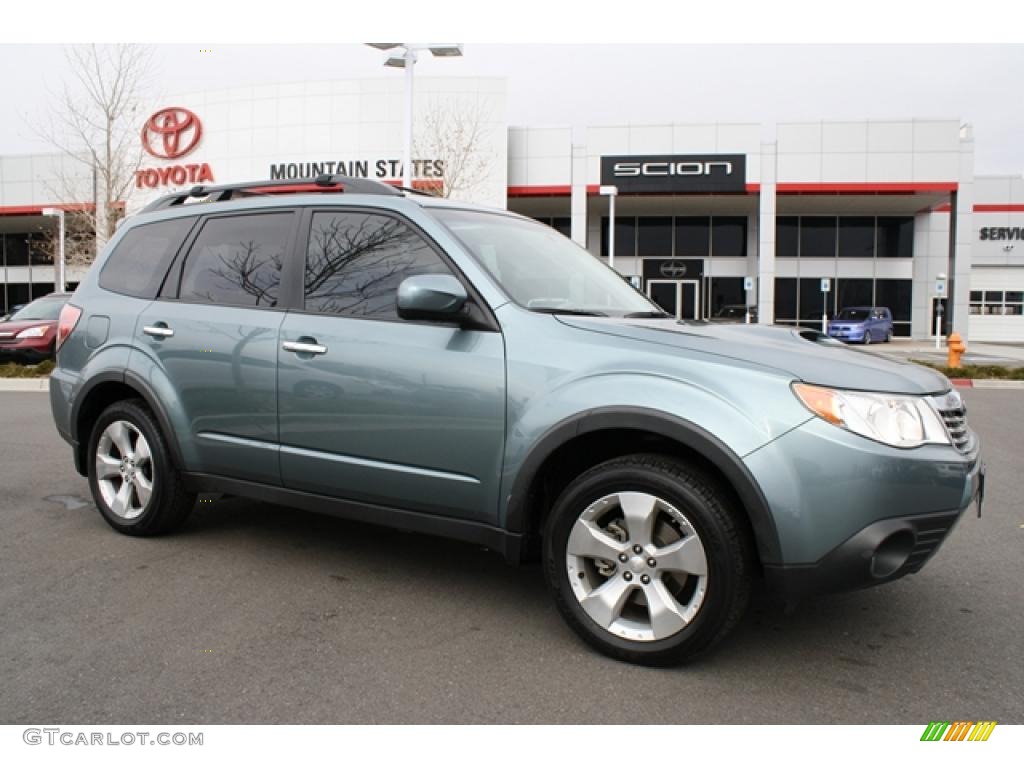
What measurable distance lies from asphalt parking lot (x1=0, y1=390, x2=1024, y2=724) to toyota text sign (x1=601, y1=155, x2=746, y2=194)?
87.7 feet

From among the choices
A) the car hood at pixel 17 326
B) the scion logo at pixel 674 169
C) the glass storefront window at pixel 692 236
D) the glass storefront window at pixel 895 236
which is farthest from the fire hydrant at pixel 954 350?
the glass storefront window at pixel 895 236

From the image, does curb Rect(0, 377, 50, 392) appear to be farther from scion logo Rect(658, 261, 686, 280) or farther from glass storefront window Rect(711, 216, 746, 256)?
glass storefront window Rect(711, 216, 746, 256)

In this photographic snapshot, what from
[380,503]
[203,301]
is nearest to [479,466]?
[380,503]

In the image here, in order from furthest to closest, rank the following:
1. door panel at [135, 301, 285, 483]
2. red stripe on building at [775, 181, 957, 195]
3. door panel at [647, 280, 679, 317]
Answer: door panel at [647, 280, 679, 317]
red stripe on building at [775, 181, 957, 195]
door panel at [135, 301, 285, 483]

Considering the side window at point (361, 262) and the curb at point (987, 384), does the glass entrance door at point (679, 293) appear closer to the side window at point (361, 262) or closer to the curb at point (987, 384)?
the curb at point (987, 384)

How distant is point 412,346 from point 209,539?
203 centimetres

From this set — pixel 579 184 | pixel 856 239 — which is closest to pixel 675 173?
pixel 579 184

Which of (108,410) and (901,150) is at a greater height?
(901,150)

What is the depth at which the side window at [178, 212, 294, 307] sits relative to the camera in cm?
419

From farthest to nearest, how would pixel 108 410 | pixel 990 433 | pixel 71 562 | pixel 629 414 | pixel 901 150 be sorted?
pixel 901 150 < pixel 990 433 < pixel 108 410 < pixel 71 562 < pixel 629 414

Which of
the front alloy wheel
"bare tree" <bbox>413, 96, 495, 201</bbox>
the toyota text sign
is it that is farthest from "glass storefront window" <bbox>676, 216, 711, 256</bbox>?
the front alloy wheel

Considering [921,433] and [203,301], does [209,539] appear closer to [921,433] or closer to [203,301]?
[203,301]

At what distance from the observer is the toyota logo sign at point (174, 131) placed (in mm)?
31375

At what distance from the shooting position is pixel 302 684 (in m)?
2.94
